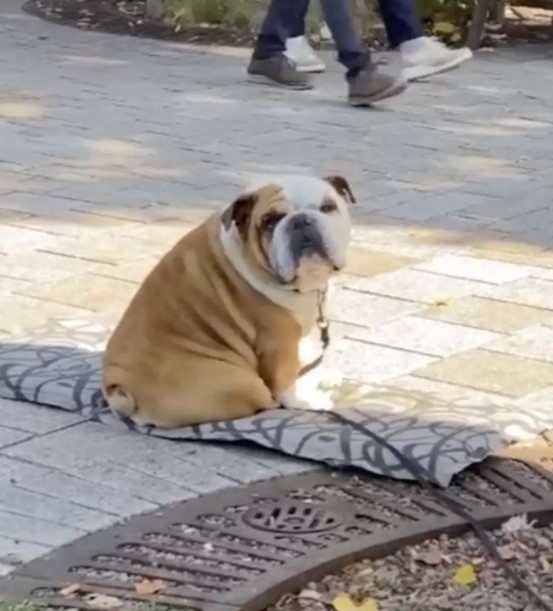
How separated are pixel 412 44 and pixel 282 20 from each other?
2.79 ft

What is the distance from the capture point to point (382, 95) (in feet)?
29.9

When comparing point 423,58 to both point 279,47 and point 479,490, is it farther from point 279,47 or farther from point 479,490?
point 479,490

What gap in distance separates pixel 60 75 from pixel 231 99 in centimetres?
150

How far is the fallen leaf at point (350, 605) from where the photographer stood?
337 centimetres

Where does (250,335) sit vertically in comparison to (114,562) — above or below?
above

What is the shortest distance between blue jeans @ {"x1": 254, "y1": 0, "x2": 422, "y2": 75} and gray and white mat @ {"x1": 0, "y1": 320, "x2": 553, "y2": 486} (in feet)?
14.8

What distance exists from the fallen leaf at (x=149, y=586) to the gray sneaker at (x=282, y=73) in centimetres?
652

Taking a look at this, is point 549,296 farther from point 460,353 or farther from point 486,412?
point 486,412

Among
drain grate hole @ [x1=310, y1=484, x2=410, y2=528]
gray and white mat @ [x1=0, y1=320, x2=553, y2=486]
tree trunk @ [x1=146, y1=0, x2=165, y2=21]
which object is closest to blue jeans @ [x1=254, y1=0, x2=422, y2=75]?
tree trunk @ [x1=146, y1=0, x2=165, y2=21]

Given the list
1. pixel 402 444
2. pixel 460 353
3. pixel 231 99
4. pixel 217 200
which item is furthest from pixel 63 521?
pixel 231 99

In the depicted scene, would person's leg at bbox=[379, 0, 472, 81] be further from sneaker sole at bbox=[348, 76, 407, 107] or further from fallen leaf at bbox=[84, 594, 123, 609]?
fallen leaf at bbox=[84, 594, 123, 609]

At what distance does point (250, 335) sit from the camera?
4.34 metres

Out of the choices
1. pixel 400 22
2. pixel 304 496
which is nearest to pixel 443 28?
pixel 400 22

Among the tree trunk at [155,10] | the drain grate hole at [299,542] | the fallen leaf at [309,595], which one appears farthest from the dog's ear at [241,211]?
the tree trunk at [155,10]
